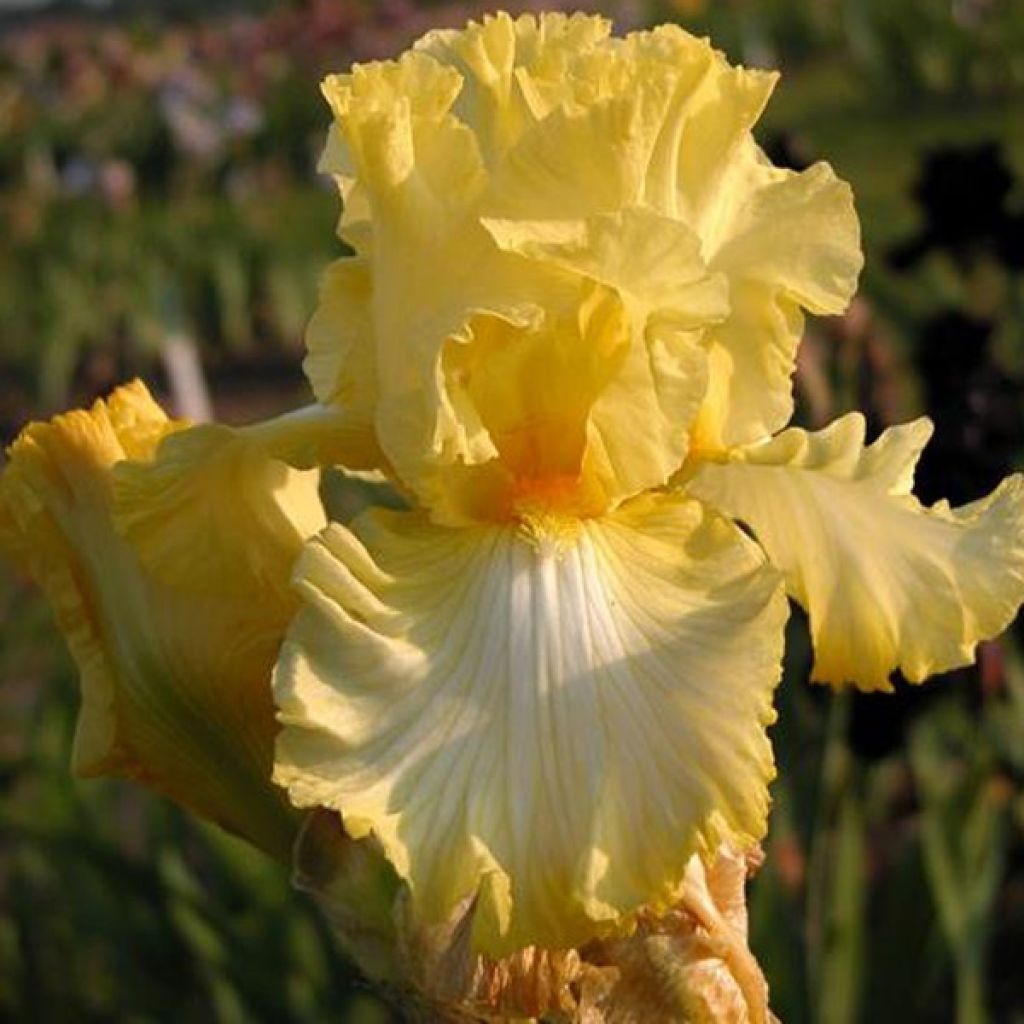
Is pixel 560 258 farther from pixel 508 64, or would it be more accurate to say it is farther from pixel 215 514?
pixel 215 514

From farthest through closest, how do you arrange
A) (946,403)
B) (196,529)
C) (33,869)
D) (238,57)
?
(238,57) < (33,869) < (946,403) < (196,529)

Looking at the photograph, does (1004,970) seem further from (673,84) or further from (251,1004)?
(673,84)

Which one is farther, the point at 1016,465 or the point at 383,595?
the point at 1016,465

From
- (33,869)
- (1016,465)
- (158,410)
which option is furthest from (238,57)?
(158,410)

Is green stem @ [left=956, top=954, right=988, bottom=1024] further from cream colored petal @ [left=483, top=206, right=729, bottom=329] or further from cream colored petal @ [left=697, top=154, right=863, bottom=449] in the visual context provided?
cream colored petal @ [left=483, top=206, right=729, bottom=329]

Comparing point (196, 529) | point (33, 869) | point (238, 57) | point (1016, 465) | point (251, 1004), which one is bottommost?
point (238, 57)

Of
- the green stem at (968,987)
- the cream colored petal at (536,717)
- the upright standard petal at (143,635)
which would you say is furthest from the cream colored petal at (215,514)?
the green stem at (968,987)
